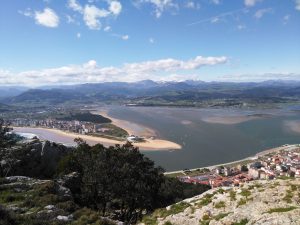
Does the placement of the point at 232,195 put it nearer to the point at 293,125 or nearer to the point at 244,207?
the point at 244,207

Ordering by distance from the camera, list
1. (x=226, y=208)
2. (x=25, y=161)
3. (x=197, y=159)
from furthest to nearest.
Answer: (x=197, y=159), (x=25, y=161), (x=226, y=208)

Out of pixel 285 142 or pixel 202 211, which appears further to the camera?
pixel 285 142

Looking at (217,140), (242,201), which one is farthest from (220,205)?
(217,140)

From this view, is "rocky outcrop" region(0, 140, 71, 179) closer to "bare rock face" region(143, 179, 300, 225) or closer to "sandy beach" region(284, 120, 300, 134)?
"bare rock face" region(143, 179, 300, 225)

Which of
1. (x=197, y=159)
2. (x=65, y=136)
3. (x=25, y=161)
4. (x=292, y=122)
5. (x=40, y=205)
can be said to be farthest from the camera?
(x=292, y=122)

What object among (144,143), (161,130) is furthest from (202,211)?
(161,130)

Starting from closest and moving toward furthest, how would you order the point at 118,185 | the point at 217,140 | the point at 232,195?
the point at 232,195 < the point at 118,185 < the point at 217,140

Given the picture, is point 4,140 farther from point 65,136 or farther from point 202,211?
point 65,136
